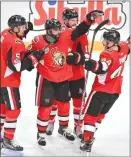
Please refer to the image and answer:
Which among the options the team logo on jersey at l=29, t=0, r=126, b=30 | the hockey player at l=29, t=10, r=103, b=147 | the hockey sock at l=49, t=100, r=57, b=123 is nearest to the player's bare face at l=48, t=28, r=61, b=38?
the hockey player at l=29, t=10, r=103, b=147

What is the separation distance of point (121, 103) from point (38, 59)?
1.49 meters

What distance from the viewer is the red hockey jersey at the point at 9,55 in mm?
3006

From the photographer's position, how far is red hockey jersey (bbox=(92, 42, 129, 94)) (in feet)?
10.1

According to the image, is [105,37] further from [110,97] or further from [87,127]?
[87,127]

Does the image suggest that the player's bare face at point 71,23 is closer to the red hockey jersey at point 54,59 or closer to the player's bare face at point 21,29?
the red hockey jersey at point 54,59

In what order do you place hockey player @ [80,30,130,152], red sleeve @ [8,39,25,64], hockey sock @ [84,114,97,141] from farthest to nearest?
hockey sock @ [84,114,97,141], hockey player @ [80,30,130,152], red sleeve @ [8,39,25,64]

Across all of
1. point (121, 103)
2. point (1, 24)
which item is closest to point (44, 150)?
point (121, 103)

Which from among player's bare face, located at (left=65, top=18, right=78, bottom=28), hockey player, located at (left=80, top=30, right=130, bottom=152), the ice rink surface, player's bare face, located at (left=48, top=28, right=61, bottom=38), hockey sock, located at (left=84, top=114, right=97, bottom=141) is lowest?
the ice rink surface

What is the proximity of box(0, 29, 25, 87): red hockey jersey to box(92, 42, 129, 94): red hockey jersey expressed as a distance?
21.3 inches

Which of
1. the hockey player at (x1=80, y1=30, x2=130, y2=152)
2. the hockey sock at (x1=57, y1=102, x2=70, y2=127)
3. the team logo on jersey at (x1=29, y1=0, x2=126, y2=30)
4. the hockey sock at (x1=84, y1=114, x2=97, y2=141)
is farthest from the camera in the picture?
the team logo on jersey at (x1=29, y1=0, x2=126, y2=30)

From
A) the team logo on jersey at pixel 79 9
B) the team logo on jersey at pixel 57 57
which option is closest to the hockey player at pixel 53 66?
the team logo on jersey at pixel 57 57

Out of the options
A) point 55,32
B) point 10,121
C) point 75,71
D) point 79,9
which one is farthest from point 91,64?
point 79,9

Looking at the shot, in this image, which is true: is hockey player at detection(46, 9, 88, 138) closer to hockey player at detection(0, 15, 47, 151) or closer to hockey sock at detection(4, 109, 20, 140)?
hockey player at detection(0, 15, 47, 151)

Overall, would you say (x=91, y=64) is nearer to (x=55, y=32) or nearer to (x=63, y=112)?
(x=55, y=32)
